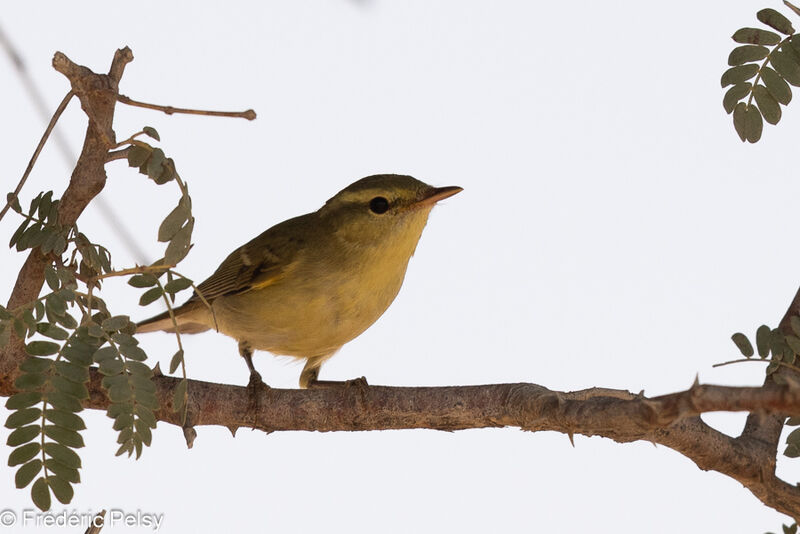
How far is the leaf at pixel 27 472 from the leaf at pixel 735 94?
2480 millimetres

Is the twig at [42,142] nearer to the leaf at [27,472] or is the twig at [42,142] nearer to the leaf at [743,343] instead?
the leaf at [27,472]

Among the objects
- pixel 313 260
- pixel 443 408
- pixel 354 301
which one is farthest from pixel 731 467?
pixel 313 260

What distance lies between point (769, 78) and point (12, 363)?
2.78 m

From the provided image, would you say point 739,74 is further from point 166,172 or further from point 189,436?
point 189,436

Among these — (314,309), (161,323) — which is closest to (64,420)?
(314,309)

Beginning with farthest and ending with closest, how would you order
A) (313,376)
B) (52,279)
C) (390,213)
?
(313,376) < (390,213) < (52,279)

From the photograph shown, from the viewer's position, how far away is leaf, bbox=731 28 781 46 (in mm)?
3037

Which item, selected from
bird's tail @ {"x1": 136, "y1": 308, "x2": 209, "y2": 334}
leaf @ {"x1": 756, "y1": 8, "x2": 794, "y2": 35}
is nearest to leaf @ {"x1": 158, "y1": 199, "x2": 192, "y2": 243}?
Result: bird's tail @ {"x1": 136, "y1": 308, "x2": 209, "y2": 334}

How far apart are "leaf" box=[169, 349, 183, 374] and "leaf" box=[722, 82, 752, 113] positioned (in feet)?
6.60

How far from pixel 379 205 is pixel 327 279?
1.41ft

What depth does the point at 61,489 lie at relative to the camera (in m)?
2.39

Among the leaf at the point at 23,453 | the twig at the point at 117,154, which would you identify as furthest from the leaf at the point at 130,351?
the twig at the point at 117,154

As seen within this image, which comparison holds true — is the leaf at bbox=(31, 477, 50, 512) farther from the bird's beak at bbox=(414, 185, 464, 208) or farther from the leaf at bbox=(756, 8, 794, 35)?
the leaf at bbox=(756, 8, 794, 35)

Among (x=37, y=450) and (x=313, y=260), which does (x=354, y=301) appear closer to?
(x=313, y=260)
